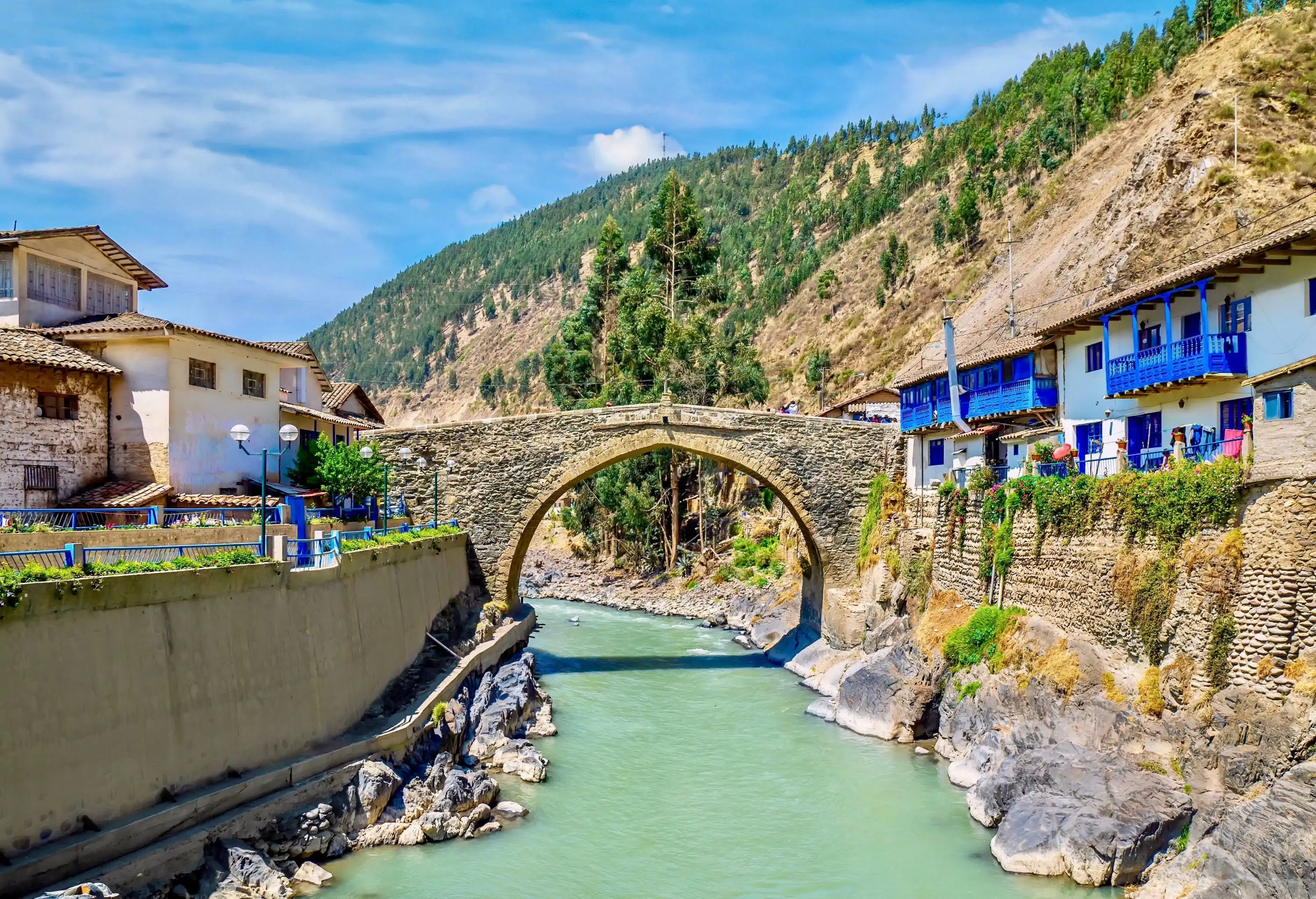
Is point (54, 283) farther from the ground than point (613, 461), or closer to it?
farther from the ground

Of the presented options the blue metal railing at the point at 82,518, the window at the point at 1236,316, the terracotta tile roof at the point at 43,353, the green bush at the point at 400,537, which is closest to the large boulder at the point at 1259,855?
the window at the point at 1236,316

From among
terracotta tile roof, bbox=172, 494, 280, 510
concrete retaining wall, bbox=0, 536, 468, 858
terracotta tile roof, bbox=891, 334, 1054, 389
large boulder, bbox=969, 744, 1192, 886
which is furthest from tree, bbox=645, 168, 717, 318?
large boulder, bbox=969, 744, 1192, 886

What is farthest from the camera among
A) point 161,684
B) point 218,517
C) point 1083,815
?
point 218,517

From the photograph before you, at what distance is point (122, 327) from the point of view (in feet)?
69.7

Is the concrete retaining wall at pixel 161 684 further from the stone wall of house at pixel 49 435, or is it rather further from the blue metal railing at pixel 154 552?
the stone wall of house at pixel 49 435

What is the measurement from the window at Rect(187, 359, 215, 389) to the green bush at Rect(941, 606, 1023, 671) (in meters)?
17.2

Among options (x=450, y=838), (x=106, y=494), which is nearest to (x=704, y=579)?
(x=106, y=494)

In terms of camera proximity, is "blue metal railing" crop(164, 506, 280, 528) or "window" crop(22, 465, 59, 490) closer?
"blue metal railing" crop(164, 506, 280, 528)

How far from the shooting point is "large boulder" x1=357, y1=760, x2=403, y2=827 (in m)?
13.6

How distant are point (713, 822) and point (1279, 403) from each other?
10.3m

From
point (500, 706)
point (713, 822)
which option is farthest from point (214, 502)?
point (713, 822)

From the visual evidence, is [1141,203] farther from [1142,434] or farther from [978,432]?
[1142,434]

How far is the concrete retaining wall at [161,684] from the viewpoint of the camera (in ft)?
32.4

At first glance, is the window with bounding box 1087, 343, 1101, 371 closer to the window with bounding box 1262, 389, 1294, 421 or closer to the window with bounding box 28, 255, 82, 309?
the window with bounding box 1262, 389, 1294, 421
